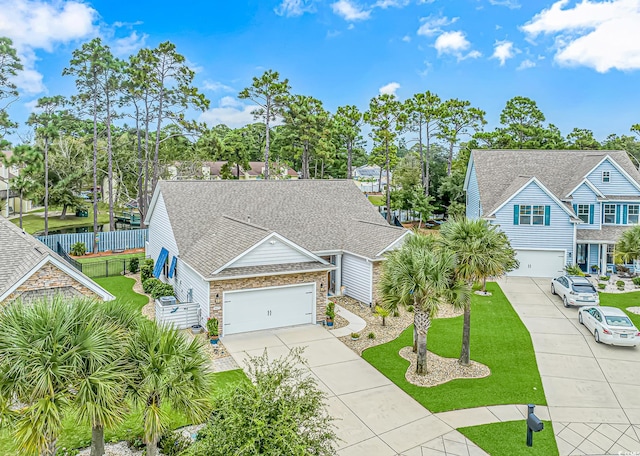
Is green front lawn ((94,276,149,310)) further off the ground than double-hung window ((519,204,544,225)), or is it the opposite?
double-hung window ((519,204,544,225))

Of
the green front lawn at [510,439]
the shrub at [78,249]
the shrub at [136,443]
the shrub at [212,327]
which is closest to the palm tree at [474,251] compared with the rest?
the green front lawn at [510,439]

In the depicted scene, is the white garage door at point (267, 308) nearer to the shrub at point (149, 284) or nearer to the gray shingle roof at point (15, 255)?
the gray shingle roof at point (15, 255)

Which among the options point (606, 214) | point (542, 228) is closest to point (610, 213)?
point (606, 214)

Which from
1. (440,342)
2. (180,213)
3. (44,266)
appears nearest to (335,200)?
(180,213)

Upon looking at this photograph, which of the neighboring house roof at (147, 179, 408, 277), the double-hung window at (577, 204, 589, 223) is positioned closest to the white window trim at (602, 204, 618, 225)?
the double-hung window at (577, 204, 589, 223)

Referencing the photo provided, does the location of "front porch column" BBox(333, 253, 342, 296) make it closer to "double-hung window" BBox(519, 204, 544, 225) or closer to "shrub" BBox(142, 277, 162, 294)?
"shrub" BBox(142, 277, 162, 294)

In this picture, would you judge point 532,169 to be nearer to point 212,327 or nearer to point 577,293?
point 577,293

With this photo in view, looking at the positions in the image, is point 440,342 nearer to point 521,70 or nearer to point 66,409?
point 66,409
